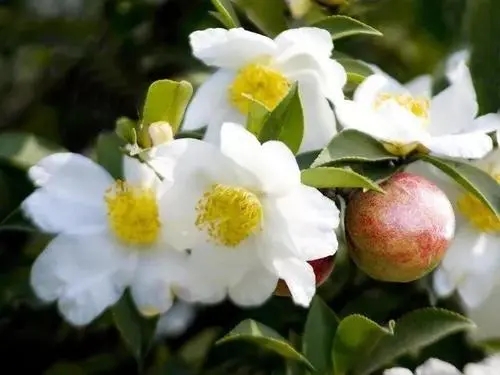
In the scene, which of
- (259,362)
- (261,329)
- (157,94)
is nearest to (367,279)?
(259,362)

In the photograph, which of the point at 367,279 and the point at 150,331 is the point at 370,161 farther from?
the point at 367,279

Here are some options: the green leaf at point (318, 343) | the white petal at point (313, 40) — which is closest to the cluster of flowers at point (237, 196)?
the white petal at point (313, 40)

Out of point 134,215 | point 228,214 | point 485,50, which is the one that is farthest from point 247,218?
point 485,50

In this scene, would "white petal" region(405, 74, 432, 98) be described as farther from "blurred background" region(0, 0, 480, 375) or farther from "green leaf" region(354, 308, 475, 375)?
"green leaf" region(354, 308, 475, 375)

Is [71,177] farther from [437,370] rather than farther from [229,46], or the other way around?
[437,370]

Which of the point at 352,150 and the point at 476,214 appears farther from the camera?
the point at 476,214

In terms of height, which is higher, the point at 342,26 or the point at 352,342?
the point at 342,26

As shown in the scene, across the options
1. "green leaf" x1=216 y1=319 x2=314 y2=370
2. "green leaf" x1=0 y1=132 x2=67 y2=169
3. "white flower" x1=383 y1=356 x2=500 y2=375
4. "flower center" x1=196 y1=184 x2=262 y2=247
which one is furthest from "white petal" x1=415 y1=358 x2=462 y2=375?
"green leaf" x1=0 y1=132 x2=67 y2=169

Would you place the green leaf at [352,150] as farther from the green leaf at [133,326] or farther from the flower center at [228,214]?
the green leaf at [133,326]
